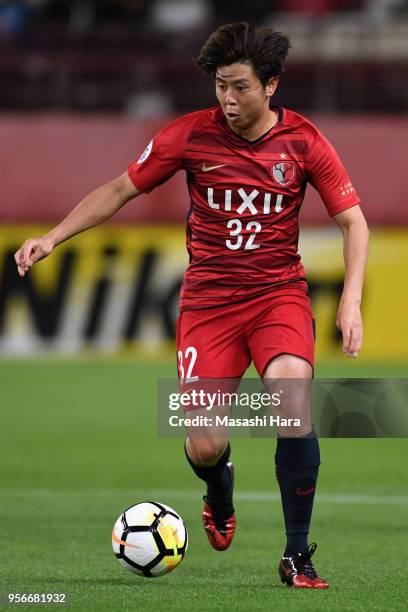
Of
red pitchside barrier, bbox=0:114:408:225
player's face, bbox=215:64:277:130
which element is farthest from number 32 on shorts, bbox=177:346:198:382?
red pitchside barrier, bbox=0:114:408:225

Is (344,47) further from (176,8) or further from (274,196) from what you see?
(274,196)

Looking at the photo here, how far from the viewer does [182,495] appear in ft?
29.4

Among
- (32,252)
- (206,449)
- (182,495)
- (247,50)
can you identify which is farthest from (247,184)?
(182,495)

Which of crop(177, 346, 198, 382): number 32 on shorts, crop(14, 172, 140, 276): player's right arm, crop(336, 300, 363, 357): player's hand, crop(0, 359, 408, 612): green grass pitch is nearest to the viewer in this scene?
crop(336, 300, 363, 357): player's hand

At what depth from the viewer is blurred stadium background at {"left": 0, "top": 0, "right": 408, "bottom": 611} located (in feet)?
37.9

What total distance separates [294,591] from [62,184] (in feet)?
38.3

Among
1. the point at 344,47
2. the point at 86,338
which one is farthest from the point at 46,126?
the point at 344,47

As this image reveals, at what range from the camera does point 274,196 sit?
6.12 meters

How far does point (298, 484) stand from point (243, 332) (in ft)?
2.43

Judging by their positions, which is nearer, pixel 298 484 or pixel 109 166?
pixel 298 484

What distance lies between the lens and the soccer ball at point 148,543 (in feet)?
19.6

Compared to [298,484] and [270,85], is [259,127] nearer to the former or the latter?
[270,85]

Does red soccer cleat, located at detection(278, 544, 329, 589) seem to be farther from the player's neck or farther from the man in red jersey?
the player's neck

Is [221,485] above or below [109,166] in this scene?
below
